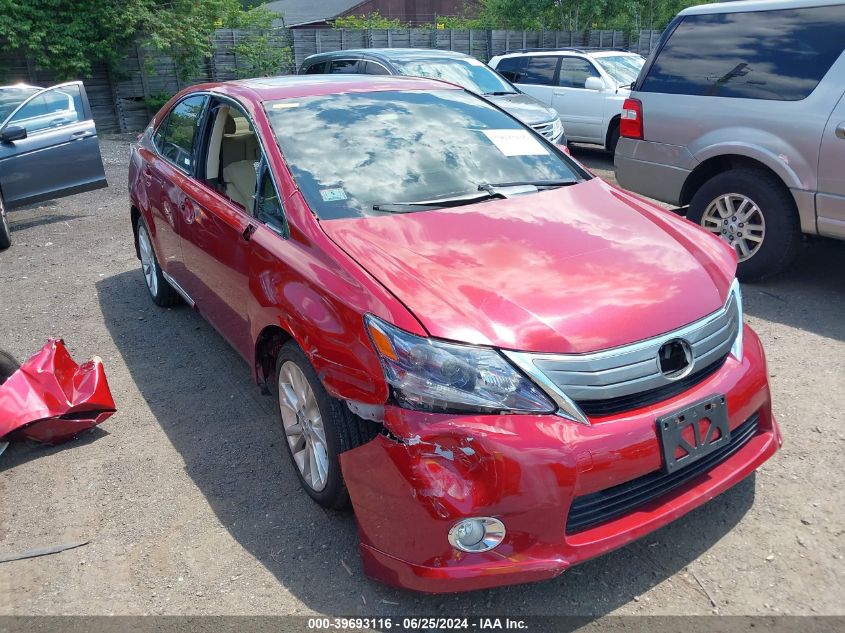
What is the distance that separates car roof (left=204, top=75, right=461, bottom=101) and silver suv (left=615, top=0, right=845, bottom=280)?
240cm

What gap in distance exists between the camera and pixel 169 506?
3.29 meters

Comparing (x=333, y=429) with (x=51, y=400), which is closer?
(x=333, y=429)

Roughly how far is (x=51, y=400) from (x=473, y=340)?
Answer: 2.48 metres

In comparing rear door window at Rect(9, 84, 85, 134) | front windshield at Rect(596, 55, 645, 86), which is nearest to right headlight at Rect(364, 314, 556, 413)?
rear door window at Rect(9, 84, 85, 134)

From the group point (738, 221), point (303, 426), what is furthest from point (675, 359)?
point (738, 221)

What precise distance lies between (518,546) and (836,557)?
1.34m

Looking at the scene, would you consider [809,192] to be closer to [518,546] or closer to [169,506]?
[518,546]

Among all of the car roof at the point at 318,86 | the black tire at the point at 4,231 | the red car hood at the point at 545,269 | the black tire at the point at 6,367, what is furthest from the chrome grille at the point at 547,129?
the black tire at the point at 6,367

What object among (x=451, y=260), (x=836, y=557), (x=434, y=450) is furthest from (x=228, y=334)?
(x=836, y=557)

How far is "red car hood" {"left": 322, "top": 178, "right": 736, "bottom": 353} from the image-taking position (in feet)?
8.21

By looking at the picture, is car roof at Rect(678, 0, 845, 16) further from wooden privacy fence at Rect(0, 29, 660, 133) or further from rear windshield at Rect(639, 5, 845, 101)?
wooden privacy fence at Rect(0, 29, 660, 133)

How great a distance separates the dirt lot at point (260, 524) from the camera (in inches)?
104

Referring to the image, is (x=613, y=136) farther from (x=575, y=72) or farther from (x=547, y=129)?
(x=547, y=129)

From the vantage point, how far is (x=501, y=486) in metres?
2.28
